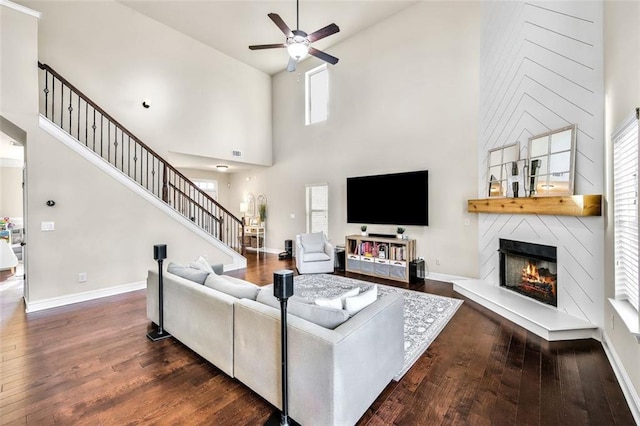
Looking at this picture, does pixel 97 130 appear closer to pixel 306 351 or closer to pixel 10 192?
pixel 306 351

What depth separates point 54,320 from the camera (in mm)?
3521

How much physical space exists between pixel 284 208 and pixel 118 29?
17.5ft

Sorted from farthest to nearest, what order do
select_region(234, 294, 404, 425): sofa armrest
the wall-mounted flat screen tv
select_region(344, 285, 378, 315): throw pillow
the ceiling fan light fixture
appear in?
the wall-mounted flat screen tv, the ceiling fan light fixture, select_region(344, 285, 378, 315): throw pillow, select_region(234, 294, 404, 425): sofa armrest

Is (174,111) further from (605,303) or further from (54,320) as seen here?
(605,303)

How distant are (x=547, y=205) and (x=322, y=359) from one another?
11.2 feet

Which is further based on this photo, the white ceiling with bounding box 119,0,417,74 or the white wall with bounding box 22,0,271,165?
the white ceiling with bounding box 119,0,417,74

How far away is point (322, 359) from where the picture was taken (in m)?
1.60

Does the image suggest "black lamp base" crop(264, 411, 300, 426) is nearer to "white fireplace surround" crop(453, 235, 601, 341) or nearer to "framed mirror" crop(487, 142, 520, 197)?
"white fireplace surround" crop(453, 235, 601, 341)

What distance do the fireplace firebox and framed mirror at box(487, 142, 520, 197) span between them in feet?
2.64

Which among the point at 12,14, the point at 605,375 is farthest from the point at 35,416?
the point at 12,14

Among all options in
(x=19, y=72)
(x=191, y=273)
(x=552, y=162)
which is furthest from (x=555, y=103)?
(x=19, y=72)

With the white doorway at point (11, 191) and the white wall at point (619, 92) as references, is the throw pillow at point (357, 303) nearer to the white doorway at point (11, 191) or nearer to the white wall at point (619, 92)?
the white wall at point (619, 92)

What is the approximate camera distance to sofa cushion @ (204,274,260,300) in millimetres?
2367

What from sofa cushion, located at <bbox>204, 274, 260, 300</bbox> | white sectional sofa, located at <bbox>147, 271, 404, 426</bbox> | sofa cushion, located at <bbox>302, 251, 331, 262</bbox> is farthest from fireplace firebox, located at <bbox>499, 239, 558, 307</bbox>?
sofa cushion, located at <bbox>204, 274, 260, 300</bbox>
